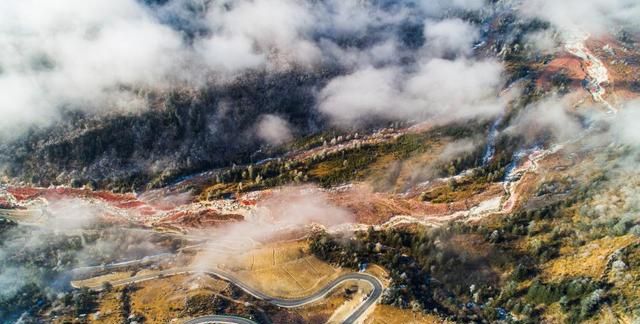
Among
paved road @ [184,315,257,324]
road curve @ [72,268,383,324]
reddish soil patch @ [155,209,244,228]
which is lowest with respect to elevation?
paved road @ [184,315,257,324]

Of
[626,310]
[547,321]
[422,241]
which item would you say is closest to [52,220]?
[422,241]

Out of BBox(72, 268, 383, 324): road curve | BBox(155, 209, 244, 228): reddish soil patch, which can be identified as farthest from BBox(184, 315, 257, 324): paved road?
BBox(155, 209, 244, 228): reddish soil patch

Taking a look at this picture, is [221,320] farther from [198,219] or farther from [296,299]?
[198,219]

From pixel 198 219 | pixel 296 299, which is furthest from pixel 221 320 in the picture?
pixel 198 219

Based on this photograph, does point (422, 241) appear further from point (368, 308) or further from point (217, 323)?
point (217, 323)

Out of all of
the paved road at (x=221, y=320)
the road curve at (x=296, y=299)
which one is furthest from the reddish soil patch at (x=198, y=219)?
the paved road at (x=221, y=320)

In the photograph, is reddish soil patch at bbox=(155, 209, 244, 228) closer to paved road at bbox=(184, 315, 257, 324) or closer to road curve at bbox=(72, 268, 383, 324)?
road curve at bbox=(72, 268, 383, 324)

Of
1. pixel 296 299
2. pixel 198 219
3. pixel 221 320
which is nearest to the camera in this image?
pixel 221 320

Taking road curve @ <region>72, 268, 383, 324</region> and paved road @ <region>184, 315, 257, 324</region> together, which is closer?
paved road @ <region>184, 315, 257, 324</region>

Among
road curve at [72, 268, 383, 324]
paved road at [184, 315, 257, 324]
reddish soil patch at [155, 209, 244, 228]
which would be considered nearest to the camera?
paved road at [184, 315, 257, 324]
